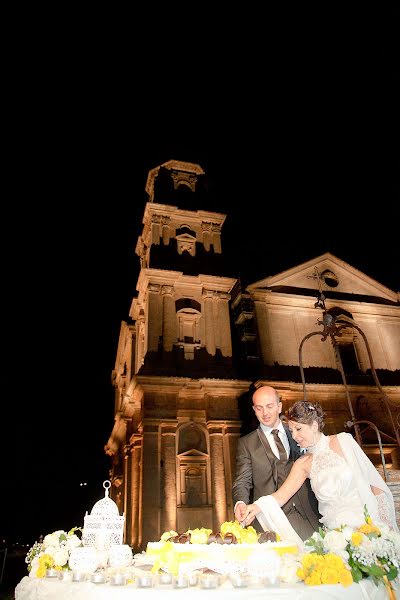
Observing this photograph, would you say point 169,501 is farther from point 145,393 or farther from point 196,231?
point 196,231

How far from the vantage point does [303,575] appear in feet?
8.96

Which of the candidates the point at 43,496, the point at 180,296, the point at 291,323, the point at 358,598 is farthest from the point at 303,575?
the point at 43,496

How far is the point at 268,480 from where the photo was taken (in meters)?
4.62

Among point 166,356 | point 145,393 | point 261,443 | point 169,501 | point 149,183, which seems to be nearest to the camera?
point 261,443

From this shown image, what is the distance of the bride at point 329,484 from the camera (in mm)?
3627

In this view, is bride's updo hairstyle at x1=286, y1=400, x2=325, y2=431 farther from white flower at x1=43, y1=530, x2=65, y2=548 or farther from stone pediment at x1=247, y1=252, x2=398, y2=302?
Result: stone pediment at x1=247, y1=252, x2=398, y2=302

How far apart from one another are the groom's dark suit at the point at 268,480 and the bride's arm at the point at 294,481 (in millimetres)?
224

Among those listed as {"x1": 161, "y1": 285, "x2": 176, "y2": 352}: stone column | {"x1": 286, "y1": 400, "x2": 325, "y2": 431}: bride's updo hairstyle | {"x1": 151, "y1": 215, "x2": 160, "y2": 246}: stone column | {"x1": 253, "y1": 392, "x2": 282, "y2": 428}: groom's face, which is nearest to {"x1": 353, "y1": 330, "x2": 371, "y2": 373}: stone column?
{"x1": 161, "y1": 285, "x2": 176, "y2": 352}: stone column

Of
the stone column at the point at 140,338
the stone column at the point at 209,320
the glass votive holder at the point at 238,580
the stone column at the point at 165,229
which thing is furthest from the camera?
the stone column at the point at 165,229

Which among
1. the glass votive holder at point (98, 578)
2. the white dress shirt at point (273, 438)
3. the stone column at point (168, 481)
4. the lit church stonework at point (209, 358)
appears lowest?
the glass votive holder at point (98, 578)

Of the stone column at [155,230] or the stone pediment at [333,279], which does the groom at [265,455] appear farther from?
the stone pediment at [333,279]

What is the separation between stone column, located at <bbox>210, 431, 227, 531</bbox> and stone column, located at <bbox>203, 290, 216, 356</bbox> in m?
4.04

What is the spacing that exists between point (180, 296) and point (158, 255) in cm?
269

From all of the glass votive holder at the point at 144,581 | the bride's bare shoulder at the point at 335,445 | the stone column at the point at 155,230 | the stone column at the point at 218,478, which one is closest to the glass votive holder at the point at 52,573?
the glass votive holder at the point at 144,581
